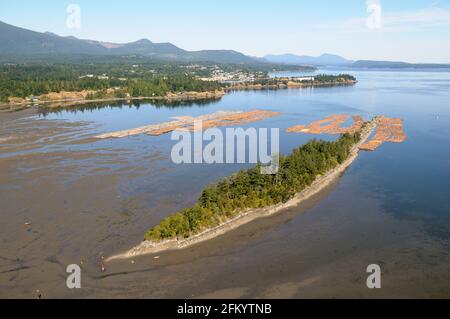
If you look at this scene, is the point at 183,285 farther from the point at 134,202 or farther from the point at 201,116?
the point at 201,116

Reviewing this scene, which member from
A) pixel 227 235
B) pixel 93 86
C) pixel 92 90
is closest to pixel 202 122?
pixel 227 235

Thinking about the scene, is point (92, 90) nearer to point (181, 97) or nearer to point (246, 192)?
point (181, 97)

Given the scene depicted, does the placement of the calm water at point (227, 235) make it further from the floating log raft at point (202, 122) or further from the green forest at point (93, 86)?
the green forest at point (93, 86)

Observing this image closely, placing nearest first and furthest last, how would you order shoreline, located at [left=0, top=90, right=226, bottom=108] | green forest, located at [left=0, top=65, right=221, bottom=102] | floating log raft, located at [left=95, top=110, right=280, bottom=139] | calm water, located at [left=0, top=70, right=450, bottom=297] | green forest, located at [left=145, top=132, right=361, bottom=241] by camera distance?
calm water, located at [left=0, top=70, right=450, bottom=297], green forest, located at [left=145, top=132, right=361, bottom=241], floating log raft, located at [left=95, top=110, right=280, bottom=139], shoreline, located at [left=0, top=90, right=226, bottom=108], green forest, located at [left=0, top=65, right=221, bottom=102]

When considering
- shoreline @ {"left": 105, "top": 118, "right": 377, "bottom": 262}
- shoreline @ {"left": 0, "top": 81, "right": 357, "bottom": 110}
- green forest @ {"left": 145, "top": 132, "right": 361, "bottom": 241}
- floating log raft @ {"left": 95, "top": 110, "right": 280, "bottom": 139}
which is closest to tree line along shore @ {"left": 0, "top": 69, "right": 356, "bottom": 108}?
shoreline @ {"left": 0, "top": 81, "right": 357, "bottom": 110}

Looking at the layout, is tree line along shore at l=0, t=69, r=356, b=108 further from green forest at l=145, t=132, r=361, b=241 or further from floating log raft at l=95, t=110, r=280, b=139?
green forest at l=145, t=132, r=361, b=241

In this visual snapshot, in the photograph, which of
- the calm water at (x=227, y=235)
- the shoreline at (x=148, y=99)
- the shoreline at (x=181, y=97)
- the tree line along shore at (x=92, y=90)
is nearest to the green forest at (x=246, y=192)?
the calm water at (x=227, y=235)
